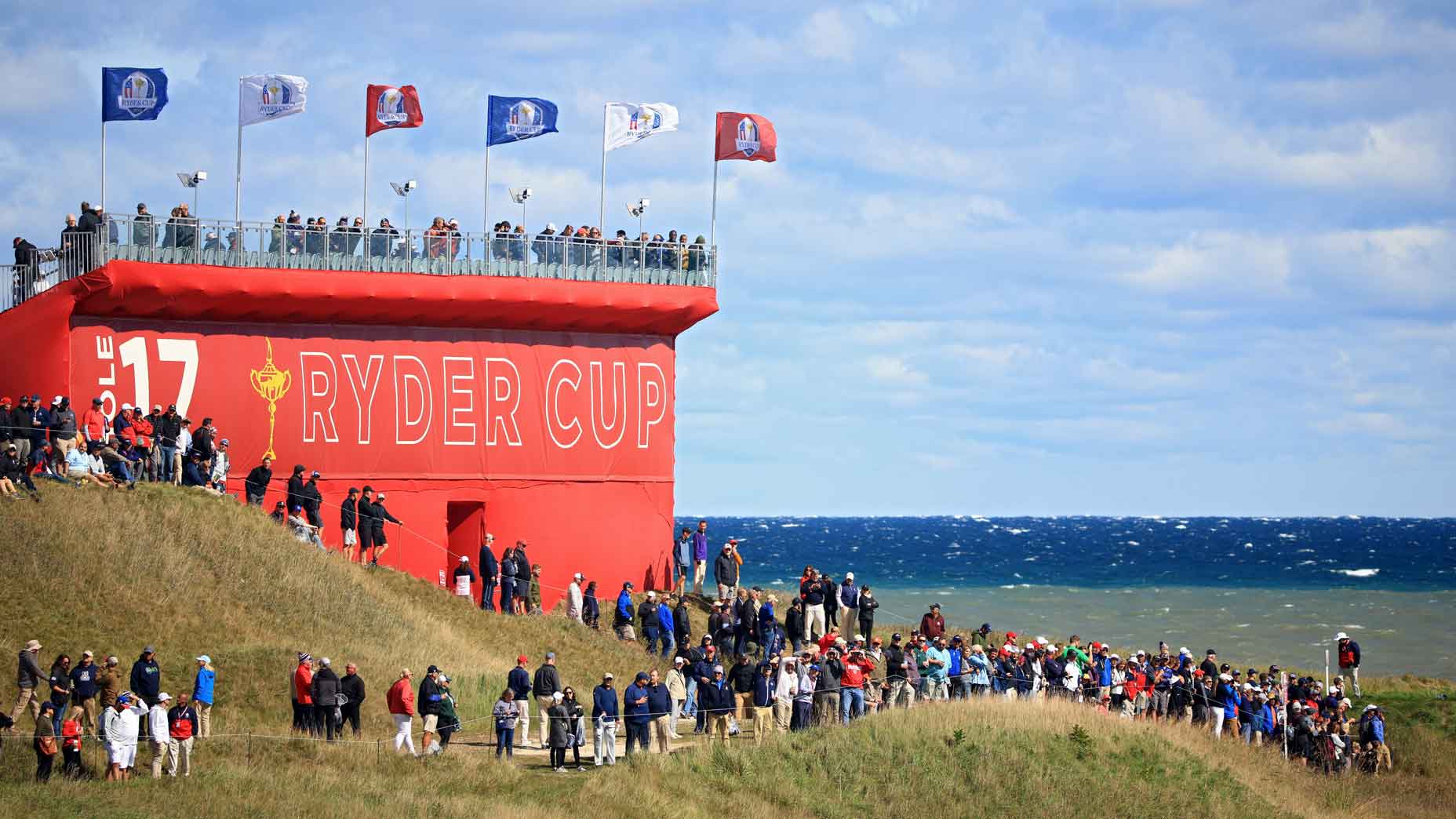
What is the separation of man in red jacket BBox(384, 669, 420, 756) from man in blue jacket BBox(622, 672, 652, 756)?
10.5 feet

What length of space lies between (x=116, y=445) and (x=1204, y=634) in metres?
45.0

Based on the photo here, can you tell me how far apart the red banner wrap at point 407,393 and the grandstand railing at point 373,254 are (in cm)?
146

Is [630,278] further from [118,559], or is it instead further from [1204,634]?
[1204,634]

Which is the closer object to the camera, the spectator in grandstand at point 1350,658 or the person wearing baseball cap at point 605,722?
the person wearing baseball cap at point 605,722

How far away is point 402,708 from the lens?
24.6 metres

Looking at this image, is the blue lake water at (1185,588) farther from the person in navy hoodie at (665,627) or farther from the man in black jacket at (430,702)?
the man in black jacket at (430,702)

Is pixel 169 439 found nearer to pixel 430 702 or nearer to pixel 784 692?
pixel 430 702

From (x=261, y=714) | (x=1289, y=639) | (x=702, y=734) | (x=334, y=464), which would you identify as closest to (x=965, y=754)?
(x=702, y=734)

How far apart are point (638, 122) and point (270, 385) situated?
985cm

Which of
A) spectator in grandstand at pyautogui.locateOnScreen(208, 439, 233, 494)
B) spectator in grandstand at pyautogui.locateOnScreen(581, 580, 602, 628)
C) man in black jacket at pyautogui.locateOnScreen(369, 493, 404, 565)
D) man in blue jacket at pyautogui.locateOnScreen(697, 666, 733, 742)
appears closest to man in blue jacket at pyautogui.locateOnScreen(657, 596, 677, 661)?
spectator in grandstand at pyautogui.locateOnScreen(581, 580, 602, 628)

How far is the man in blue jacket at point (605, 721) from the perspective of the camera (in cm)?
2536

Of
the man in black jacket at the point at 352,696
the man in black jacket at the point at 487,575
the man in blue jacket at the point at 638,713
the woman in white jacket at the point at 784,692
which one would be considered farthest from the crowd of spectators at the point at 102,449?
the woman in white jacket at the point at 784,692

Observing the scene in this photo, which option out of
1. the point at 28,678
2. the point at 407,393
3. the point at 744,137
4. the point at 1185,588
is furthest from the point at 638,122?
the point at 1185,588

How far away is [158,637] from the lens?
27.8 metres
